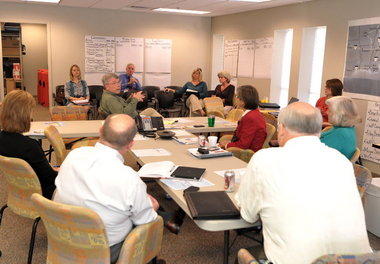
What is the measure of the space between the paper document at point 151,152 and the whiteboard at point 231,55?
6.23 m

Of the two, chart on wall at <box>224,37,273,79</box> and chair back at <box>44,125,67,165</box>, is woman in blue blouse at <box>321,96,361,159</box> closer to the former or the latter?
chair back at <box>44,125,67,165</box>

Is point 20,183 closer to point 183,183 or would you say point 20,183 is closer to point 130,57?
point 183,183

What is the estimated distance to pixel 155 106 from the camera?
28.5 ft

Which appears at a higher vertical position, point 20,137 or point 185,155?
point 20,137

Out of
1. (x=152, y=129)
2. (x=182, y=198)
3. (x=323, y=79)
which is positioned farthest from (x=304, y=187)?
(x=323, y=79)

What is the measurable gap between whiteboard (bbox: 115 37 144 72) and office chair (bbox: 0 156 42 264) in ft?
23.4

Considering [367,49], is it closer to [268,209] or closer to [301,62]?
[301,62]

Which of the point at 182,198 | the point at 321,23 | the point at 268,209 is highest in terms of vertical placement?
the point at 321,23

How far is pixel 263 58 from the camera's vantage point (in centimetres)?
827

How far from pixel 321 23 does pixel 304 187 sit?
5.70 metres

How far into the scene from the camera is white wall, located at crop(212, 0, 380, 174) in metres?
5.86

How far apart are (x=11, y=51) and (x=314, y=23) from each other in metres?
9.76

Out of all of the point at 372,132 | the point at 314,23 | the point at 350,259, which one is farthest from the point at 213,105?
the point at 350,259

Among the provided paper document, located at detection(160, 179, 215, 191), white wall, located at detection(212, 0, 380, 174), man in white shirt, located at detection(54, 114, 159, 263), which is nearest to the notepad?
paper document, located at detection(160, 179, 215, 191)
